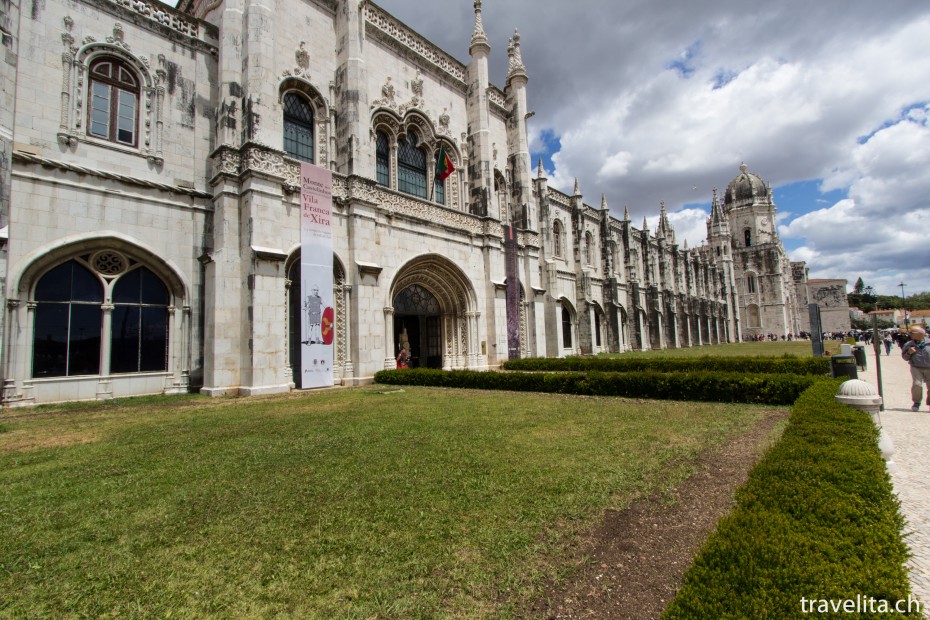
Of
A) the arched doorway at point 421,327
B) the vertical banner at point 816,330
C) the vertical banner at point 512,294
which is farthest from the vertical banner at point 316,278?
the vertical banner at point 816,330

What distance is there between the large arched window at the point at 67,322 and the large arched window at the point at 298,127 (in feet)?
24.0

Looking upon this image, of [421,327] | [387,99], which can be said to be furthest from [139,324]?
[387,99]

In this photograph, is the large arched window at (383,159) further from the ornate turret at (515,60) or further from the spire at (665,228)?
the spire at (665,228)

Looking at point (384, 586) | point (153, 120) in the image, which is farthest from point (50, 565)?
point (153, 120)

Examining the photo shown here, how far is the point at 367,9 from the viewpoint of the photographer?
59.6 feet

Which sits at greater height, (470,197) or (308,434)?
(470,197)

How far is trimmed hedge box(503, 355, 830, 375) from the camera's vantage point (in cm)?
1335

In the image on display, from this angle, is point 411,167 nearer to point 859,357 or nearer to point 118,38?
point 118,38

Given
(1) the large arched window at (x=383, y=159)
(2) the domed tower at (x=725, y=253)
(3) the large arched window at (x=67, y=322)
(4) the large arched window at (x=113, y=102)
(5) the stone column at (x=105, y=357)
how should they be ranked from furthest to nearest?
(2) the domed tower at (x=725, y=253)
(1) the large arched window at (x=383, y=159)
(4) the large arched window at (x=113, y=102)
(5) the stone column at (x=105, y=357)
(3) the large arched window at (x=67, y=322)

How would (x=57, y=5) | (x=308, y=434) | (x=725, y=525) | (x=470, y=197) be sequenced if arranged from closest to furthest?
1. (x=725, y=525)
2. (x=308, y=434)
3. (x=57, y=5)
4. (x=470, y=197)

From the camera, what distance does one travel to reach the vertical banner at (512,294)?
21984 millimetres

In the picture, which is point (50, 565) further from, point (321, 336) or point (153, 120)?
point (153, 120)

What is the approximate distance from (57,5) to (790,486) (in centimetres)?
1840

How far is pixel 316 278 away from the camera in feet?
46.9
